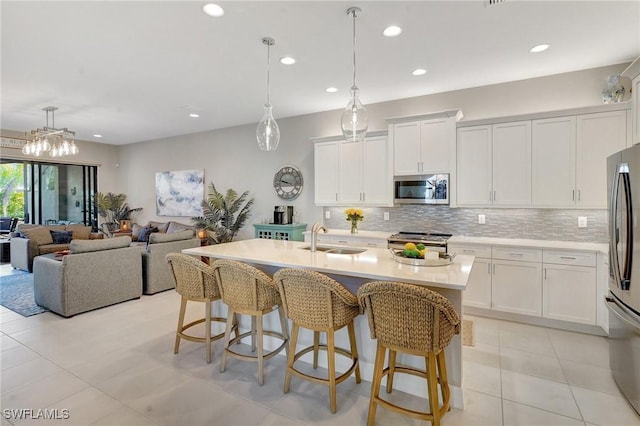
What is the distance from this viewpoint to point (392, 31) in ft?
9.40

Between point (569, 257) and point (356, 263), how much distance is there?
2.56 meters

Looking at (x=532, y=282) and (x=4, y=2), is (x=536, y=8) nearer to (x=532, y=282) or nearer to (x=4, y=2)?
(x=532, y=282)

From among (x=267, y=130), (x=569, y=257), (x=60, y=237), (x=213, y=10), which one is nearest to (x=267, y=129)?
(x=267, y=130)

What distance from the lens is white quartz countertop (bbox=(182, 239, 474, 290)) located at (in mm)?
2004

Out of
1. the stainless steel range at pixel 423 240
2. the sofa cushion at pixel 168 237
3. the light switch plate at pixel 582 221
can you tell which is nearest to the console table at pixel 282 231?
the sofa cushion at pixel 168 237

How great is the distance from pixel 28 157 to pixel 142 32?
6454mm

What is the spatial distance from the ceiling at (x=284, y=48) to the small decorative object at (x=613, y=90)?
0.73 ft

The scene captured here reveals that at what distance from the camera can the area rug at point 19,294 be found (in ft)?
13.7

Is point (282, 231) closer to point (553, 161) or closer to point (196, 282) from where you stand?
point (196, 282)

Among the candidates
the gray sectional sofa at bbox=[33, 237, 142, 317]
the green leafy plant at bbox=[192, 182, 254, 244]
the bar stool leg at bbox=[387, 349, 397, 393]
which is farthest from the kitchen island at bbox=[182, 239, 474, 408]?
the green leafy plant at bbox=[192, 182, 254, 244]

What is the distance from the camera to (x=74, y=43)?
3055mm

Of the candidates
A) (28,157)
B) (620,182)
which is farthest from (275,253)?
(28,157)

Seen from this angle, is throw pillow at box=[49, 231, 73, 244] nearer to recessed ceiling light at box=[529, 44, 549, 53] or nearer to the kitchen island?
the kitchen island

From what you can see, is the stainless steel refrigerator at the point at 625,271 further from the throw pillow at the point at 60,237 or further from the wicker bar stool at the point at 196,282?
the throw pillow at the point at 60,237
